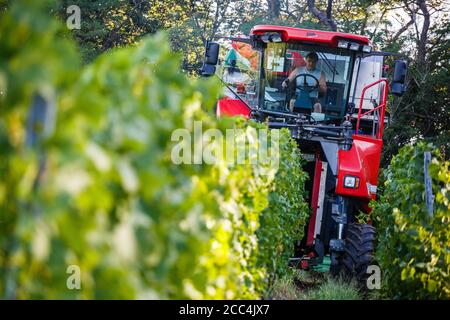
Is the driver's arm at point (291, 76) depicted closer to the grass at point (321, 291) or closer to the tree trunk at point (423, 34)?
the grass at point (321, 291)

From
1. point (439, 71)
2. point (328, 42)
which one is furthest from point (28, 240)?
point (439, 71)

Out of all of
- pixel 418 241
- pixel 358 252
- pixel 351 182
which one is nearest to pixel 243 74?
pixel 351 182

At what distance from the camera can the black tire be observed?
8.82 m

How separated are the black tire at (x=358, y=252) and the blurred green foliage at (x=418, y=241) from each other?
0.92 meters

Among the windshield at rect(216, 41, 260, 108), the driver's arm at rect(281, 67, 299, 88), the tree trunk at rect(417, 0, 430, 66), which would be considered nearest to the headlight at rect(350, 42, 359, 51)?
the driver's arm at rect(281, 67, 299, 88)

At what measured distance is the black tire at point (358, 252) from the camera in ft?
28.9

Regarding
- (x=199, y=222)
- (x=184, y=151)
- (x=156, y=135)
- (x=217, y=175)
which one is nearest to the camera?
(x=156, y=135)

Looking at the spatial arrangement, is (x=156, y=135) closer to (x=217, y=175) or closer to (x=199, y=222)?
(x=199, y=222)

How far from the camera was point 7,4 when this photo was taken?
18359 millimetres

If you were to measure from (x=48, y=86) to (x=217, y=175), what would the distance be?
6.92 ft

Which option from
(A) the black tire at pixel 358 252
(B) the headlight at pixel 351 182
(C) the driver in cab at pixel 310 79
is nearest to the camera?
(A) the black tire at pixel 358 252

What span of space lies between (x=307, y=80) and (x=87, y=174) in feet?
29.4

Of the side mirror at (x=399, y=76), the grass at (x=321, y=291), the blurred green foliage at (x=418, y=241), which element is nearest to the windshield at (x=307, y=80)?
the side mirror at (x=399, y=76)

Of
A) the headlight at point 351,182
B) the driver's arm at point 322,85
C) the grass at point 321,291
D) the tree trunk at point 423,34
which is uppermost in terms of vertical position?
the tree trunk at point 423,34
